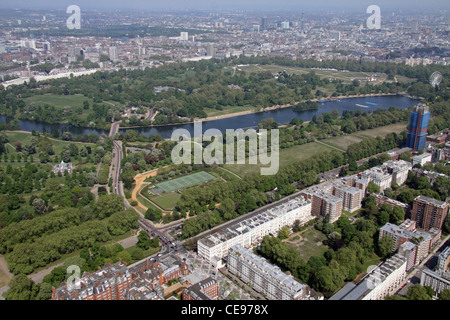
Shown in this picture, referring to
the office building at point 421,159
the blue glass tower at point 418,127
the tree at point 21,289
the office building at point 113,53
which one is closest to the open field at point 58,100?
the office building at point 113,53

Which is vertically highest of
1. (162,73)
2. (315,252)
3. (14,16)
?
(14,16)

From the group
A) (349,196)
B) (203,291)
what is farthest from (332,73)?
(203,291)

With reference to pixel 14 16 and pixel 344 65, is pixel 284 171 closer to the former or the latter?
pixel 344 65

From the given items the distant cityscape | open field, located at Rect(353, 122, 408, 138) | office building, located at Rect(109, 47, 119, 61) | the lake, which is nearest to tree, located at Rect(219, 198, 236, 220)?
the distant cityscape

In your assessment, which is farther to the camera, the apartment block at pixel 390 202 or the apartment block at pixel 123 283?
the apartment block at pixel 390 202

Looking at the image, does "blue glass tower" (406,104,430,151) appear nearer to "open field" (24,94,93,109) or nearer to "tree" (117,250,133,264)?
"tree" (117,250,133,264)

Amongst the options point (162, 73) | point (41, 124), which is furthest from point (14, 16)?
point (41, 124)

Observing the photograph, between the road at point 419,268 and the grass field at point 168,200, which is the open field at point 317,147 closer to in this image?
the grass field at point 168,200
